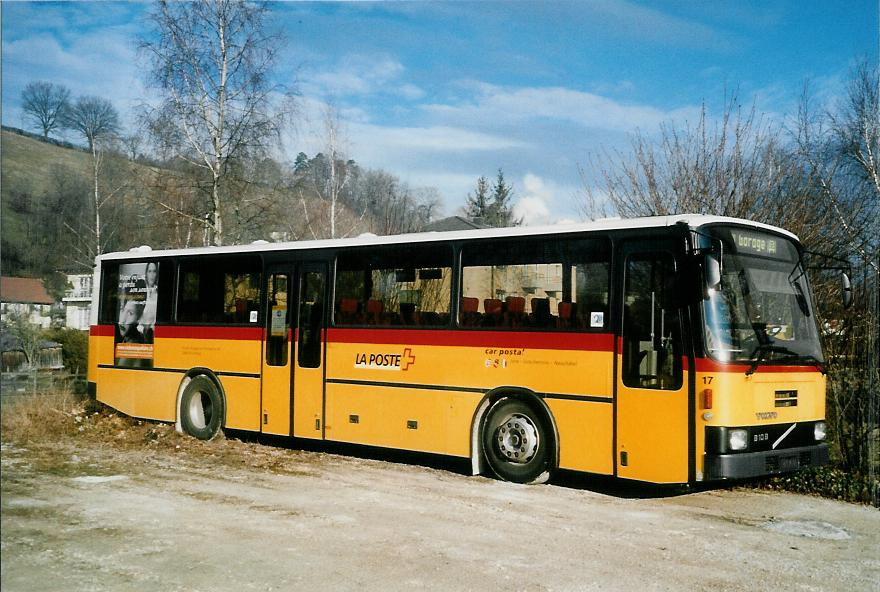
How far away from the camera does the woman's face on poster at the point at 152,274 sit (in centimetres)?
1477

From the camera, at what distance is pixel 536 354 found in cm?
1028

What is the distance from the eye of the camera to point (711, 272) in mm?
8992

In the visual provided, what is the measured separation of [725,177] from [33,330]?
1782 centimetres

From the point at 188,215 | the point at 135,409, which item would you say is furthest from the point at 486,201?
the point at 135,409

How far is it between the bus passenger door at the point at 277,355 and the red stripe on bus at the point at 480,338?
3.05 ft

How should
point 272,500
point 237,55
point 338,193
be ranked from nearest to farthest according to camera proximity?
point 272,500, point 237,55, point 338,193

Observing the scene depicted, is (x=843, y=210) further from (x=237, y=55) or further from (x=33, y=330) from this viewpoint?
(x=33, y=330)

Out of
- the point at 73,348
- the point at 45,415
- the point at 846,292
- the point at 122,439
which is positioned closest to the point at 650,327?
the point at 846,292

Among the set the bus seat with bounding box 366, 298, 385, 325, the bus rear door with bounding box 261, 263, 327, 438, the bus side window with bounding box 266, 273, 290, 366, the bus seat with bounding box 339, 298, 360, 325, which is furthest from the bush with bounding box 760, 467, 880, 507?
the bus side window with bounding box 266, 273, 290, 366

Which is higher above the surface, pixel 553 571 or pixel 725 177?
pixel 725 177

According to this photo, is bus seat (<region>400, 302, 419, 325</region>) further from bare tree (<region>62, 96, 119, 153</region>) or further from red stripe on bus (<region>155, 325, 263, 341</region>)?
bare tree (<region>62, 96, 119, 153</region>)

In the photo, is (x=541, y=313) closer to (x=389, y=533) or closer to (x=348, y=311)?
(x=348, y=311)

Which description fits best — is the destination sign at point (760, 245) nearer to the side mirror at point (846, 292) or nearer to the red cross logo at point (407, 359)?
the side mirror at point (846, 292)

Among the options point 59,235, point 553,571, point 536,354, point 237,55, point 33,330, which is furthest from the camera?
point 59,235
